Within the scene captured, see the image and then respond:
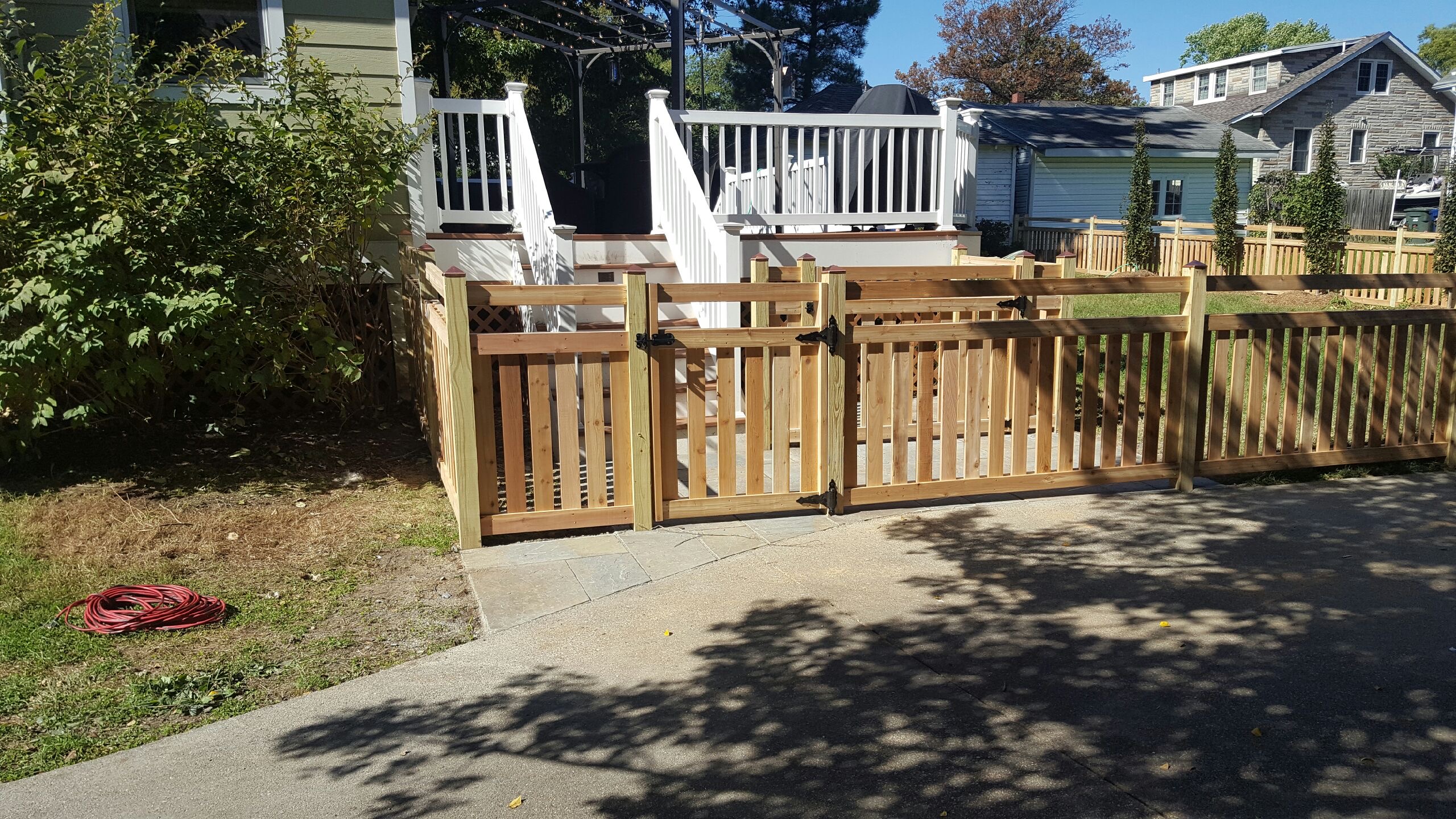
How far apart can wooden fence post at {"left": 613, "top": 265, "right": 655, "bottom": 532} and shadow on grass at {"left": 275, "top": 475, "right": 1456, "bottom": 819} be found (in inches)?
37.2

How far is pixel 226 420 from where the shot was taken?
7648 millimetres

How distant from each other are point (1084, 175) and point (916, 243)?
2164cm

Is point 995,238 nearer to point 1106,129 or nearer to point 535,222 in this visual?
point 1106,129

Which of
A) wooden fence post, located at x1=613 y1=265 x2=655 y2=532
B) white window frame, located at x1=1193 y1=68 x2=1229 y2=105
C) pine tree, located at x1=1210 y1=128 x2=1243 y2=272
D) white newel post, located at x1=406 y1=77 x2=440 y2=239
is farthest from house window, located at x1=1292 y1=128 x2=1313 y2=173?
wooden fence post, located at x1=613 y1=265 x2=655 y2=532

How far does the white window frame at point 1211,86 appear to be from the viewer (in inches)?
1635

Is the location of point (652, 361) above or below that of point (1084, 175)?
below

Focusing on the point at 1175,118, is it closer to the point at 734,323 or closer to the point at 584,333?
the point at 734,323

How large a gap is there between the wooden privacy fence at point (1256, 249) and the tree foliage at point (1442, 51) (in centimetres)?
5646

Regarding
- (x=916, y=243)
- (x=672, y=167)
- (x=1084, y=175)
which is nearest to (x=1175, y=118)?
(x=1084, y=175)

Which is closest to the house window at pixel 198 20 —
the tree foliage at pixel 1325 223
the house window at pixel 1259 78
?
the tree foliage at pixel 1325 223

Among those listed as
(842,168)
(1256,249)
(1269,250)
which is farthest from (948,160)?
(1256,249)

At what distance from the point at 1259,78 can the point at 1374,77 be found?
12.8 feet

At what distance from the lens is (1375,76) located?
37156mm

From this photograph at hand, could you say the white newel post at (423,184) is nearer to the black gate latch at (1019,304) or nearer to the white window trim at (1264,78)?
the black gate latch at (1019,304)
